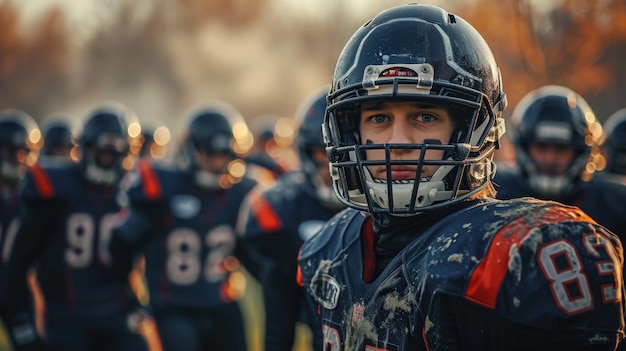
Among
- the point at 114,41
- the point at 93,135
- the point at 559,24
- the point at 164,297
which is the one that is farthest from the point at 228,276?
the point at 114,41

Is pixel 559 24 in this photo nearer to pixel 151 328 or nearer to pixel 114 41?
pixel 151 328

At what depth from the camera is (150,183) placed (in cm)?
557

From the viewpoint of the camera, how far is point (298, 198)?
434 cm

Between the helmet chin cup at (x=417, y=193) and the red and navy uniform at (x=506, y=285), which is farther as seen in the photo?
the helmet chin cup at (x=417, y=193)

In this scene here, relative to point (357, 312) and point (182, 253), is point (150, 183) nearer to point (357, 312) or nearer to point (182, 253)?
point (182, 253)

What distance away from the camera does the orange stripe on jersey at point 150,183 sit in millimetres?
5535

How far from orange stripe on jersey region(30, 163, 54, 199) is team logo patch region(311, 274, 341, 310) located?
3.78 meters

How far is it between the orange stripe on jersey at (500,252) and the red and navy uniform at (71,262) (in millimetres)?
4139

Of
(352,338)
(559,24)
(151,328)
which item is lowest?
(151,328)

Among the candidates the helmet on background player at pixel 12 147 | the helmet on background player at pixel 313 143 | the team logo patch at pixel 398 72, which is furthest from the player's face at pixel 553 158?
the helmet on background player at pixel 12 147

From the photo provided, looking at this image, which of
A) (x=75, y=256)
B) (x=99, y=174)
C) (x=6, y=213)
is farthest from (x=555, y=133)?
(x=6, y=213)

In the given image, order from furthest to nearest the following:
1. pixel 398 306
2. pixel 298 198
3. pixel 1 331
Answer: pixel 1 331 < pixel 298 198 < pixel 398 306

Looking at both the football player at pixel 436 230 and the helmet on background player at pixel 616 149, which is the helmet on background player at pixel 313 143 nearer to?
the football player at pixel 436 230

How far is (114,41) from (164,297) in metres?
24.9
